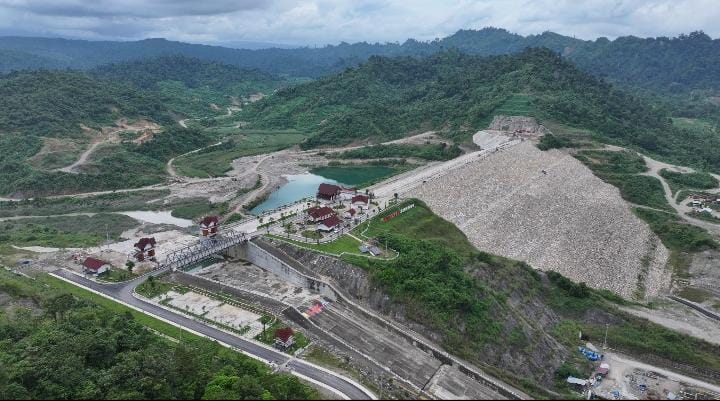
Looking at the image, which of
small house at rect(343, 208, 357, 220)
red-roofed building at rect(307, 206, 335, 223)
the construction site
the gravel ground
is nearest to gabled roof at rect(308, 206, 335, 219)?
red-roofed building at rect(307, 206, 335, 223)

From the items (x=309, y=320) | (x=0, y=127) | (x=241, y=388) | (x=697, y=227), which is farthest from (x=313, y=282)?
(x=0, y=127)

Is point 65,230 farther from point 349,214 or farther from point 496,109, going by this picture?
point 496,109

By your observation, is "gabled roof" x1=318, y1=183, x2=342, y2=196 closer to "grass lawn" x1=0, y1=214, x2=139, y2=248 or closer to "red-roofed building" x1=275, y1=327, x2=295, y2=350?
"grass lawn" x1=0, y1=214, x2=139, y2=248

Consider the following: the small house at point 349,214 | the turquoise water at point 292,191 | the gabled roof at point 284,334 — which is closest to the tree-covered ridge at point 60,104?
the turquoise water at point 292,191

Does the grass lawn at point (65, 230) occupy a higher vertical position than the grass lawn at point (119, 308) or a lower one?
lower

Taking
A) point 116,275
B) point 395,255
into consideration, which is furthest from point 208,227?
point 395,255

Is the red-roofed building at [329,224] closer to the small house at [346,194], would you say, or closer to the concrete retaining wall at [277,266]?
the concrete retaining wall at [277,266]

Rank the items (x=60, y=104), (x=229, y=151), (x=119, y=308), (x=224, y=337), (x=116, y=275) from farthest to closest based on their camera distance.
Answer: (x=229, y=151) < (x=60, y=104) < (x=116, y=275) < (x=119, y=308) < (x=224, y=337)
